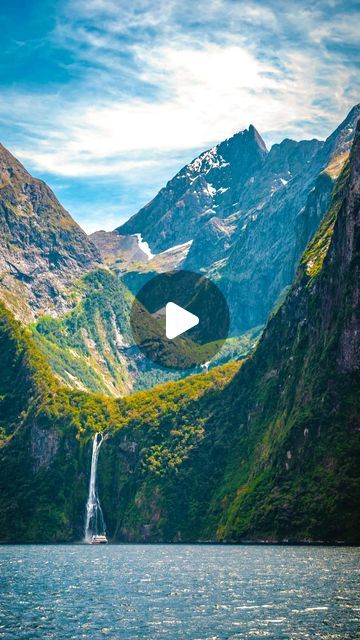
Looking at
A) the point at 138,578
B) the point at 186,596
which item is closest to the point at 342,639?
the point at 186,596

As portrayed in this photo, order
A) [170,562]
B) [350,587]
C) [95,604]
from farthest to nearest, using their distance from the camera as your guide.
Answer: [170,562] → [350,587] → [95,604]

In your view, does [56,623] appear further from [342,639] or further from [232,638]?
[342,639]

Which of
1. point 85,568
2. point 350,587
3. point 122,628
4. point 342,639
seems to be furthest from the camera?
point 85,568

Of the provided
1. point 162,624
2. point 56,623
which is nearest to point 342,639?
point 162,624

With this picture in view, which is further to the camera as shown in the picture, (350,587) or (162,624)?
(350,587)

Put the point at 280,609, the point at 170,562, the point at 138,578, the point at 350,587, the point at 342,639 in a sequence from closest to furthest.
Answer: the point at 342,639 → the point at 280,609 → the point at 350,587 → the point at 138,578 → the point at 170,562

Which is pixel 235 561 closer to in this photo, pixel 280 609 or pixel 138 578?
pixel 138 578
